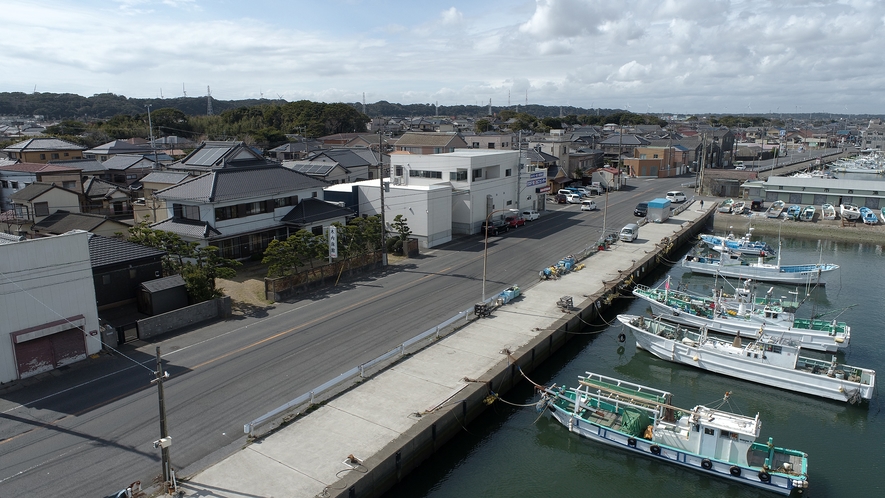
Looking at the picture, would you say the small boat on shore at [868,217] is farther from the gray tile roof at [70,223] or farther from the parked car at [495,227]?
the gray tile roof at [70,223]

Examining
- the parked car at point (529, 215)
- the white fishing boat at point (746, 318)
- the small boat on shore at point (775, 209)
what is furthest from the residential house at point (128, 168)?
the small boat on shore at point (775, 209)

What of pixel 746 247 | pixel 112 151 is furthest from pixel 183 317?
pixel 112 151

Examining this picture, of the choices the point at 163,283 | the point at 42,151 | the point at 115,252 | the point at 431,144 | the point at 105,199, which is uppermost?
the point at 431,144

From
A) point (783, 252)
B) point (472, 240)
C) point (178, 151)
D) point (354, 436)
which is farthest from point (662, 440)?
point (178, 151)

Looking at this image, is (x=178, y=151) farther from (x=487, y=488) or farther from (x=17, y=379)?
(x=487, y=488)

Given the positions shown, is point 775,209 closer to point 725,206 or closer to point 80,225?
point 725,206

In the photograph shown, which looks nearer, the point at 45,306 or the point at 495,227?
the point at 45,306
